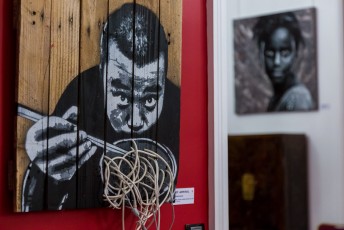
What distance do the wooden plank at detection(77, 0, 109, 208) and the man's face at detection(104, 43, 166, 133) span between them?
5 cm

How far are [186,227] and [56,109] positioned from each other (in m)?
0.76

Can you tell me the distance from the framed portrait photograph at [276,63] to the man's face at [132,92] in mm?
1912

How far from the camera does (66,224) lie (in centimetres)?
179

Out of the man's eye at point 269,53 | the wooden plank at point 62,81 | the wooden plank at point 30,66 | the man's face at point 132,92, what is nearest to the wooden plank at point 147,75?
the man's face at point 132,92

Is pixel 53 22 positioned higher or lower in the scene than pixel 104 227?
higher

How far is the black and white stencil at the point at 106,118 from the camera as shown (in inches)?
67.6

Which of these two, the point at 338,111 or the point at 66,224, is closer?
the point at 66,224

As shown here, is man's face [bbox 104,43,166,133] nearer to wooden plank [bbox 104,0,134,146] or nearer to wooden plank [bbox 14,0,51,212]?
wooden plank [bbox 104,0,134,146]

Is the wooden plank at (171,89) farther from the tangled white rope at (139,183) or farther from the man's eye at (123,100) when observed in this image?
the man's eye at (123,100)

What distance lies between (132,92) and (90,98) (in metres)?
0.18

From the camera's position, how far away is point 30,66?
1.68 metres

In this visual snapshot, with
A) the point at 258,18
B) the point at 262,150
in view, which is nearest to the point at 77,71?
the point at 262,150

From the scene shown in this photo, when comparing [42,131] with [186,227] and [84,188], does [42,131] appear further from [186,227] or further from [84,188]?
[186,227]

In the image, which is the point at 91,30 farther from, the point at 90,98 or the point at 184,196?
the point at 184,196
